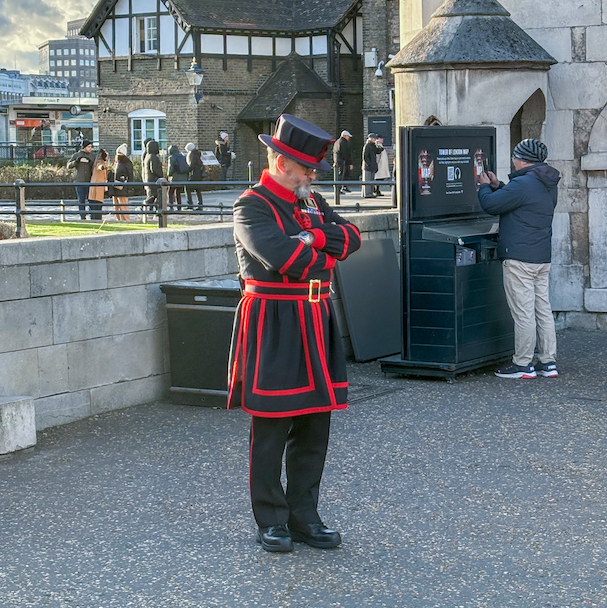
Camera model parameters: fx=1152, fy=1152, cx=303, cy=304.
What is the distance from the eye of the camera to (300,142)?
15.8 feet

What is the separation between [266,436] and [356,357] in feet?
16.0

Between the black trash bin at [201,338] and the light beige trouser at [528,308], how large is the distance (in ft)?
7.46

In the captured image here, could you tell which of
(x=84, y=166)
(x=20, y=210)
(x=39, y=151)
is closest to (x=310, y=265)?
(x=20, y=210)

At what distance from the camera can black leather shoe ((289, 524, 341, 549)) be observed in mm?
5098

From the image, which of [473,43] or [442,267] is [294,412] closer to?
[442,267]

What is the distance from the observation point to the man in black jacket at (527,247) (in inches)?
350

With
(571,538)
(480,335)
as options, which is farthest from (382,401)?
(571,538)

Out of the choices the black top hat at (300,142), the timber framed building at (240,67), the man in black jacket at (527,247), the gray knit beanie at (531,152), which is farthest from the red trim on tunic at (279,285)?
the timber framed building at (240,67)

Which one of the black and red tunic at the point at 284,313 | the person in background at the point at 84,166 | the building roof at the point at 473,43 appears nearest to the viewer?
the black and red tunic at the point at 284,313

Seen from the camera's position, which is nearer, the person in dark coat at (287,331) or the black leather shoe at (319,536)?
the person in dark coat at (287,331)

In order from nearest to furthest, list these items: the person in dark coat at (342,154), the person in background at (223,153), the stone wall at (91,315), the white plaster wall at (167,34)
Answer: the stone wall at (91,315)
the person in dark coat at (342,154)
the person in background at (223,153)
the white plaster wall at (167,34)

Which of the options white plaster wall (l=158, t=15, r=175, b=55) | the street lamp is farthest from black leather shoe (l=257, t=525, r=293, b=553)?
white plaster wall (l=158, t=15, r=175, b=55)

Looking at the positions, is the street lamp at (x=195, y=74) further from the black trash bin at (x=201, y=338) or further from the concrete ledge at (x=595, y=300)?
the black trash bin at (x=201, y=338)

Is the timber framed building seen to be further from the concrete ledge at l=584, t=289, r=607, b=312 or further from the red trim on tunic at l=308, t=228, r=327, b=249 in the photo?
the red trim on tunic at l=308, t=228, r=327, b=249
